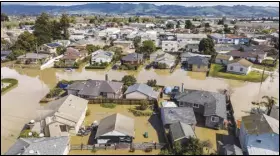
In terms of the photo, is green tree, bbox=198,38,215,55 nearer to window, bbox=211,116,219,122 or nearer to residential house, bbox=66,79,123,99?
residential house, bbox=66,79,123,99

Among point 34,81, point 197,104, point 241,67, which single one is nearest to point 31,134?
point 197,104

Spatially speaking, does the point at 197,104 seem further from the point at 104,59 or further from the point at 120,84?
the point at 104,59

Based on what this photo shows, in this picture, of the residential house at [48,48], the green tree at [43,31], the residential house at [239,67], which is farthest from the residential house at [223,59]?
the green tree at [43,31]

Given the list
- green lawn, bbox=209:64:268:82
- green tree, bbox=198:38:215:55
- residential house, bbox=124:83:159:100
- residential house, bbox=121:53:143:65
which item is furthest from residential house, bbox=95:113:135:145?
green tree, bbox=198:38:215:55

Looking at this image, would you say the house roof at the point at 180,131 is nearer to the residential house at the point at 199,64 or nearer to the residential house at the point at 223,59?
the residential house at the point at 199,64

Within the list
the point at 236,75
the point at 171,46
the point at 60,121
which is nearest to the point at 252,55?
the point at 236,75

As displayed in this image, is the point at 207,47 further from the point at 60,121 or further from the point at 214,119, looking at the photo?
the point at 60,121
